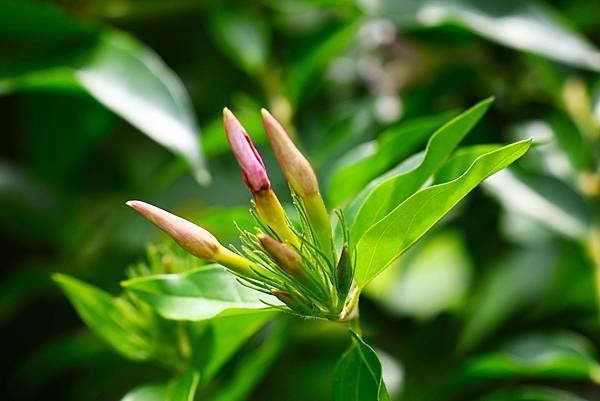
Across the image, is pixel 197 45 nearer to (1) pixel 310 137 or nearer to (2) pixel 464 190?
(1) pixel 310 137

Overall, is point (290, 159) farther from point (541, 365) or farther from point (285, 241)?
point (541, 365)

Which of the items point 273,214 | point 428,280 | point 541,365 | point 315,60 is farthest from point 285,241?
point 428,280

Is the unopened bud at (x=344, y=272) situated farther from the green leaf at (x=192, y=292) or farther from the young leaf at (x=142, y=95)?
the young leaf at (x=142, y=95)

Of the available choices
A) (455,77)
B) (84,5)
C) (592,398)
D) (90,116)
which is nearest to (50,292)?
(90,116)

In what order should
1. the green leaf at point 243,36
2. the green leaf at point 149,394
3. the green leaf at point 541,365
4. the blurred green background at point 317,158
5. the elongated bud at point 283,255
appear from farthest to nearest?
the green leaf at point 243,36, the blurred green background at point 317,158, the green leaf at point 541,365, the green leaf at point 149,394, the elongated bud at point 283,255

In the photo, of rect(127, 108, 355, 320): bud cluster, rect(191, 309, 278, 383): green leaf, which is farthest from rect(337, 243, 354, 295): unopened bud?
rect(191, 309, 278, 383): green leaf

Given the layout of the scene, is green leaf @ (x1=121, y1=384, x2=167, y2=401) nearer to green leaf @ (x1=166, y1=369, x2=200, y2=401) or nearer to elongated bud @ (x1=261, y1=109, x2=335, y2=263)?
green leaf @ (x1=166, y1=369, x2=200, y2=401)

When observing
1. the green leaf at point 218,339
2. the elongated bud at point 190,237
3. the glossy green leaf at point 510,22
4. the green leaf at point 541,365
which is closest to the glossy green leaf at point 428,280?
the green leaf at point 541,365
